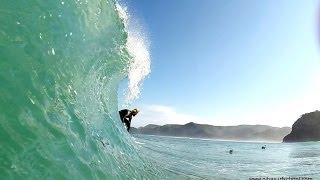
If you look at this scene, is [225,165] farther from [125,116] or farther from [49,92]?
[49,92]

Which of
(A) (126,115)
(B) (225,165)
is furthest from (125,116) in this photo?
(B) (225,165)

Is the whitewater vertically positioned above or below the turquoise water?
above

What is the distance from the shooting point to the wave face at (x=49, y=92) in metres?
5.34

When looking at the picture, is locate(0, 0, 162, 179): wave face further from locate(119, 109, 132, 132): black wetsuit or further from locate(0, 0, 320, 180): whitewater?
locate(119, 109, 132, 132): black wetsuit

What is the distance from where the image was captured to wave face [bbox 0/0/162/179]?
17.5 ft

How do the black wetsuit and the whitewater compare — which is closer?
the whitewater

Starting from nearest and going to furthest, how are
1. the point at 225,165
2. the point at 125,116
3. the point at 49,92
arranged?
the point at 49,92 < the point at 125,116 < the point at 225,165

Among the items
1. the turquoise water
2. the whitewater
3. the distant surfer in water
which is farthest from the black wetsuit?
the whitewater

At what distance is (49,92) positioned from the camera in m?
6.40

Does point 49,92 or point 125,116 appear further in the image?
point 125,116

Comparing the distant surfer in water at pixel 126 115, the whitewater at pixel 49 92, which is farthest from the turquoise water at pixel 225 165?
the whitewater at pixel 49 92

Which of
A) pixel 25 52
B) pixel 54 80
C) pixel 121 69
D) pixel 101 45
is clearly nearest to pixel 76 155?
pixel 54 80

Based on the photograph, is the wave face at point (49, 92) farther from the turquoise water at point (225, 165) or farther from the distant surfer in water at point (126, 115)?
the distant surfer in water at point (126, 115)

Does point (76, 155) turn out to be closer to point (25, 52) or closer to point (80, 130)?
point (80, 130)
